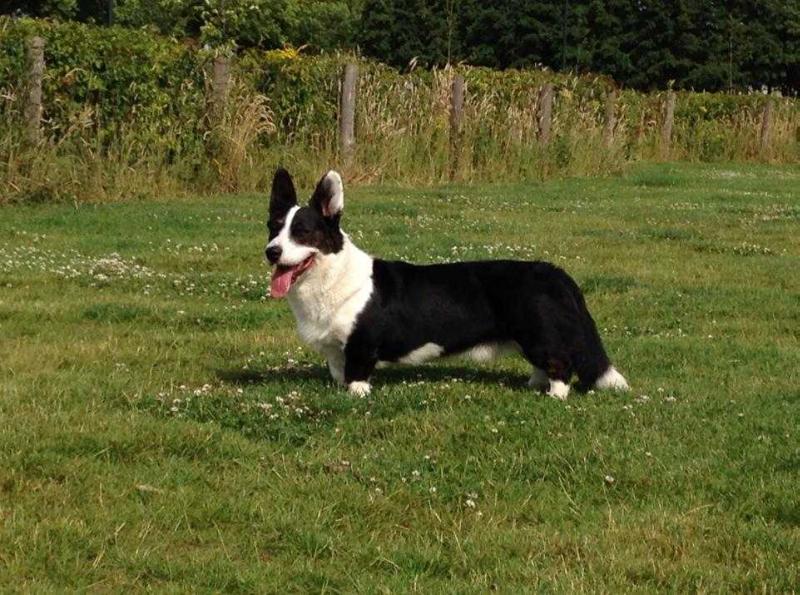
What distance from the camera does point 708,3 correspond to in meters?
62.3

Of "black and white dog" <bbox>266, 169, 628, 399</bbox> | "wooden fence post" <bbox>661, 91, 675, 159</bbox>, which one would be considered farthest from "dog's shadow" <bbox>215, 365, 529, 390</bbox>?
"wooden fence post" <bbox>661, 91, 675, 159</bbox>

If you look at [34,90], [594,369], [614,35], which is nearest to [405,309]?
[594,369]

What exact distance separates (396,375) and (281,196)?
1.44m

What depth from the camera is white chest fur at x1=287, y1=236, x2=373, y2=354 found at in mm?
6852

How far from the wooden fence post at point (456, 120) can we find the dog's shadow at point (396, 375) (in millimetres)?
14308

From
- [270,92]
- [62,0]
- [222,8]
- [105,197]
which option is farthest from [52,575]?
[62,0]

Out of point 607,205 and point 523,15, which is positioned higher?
point 523,15

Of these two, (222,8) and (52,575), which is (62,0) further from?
(52,575)

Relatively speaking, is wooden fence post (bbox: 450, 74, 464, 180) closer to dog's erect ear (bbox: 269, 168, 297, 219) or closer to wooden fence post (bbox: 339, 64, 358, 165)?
wooden fence post (bbox: 339, 64, 358, 165)

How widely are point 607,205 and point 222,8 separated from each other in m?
14.5

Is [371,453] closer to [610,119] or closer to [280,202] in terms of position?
[280,202]

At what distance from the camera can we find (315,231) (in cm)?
679

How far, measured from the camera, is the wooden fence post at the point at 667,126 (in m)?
33.4

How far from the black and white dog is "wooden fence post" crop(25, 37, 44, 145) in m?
10.1
